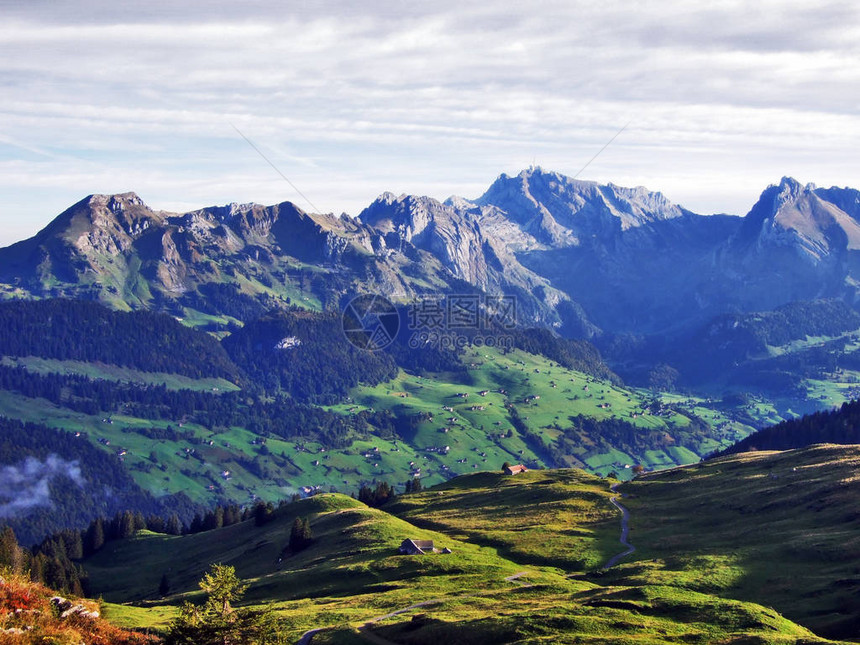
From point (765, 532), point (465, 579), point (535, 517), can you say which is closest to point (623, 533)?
point (535, 517)

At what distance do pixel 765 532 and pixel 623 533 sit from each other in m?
24.2

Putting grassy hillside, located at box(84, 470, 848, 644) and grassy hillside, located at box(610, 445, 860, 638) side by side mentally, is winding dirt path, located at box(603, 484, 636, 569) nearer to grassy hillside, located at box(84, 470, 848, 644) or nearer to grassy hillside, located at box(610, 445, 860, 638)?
grassy hillside, located at box(610, 445, 860, 638)

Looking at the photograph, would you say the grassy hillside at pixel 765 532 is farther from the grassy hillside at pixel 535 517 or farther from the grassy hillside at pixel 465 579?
the grassy hillside at pixel 535 517

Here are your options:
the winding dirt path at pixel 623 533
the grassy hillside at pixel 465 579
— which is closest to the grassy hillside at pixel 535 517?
the grassy hillside at pixel 465 579

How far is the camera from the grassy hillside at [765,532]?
8875 centimetres

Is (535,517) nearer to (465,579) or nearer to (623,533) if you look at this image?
(623,533)

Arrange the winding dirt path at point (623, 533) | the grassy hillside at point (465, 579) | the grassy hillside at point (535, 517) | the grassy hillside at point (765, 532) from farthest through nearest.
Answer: the grassy hillside at point (535, 517) < the winding dirt path at point (623, 533) < the grassy hillside at point (765, 532) < the grassy hillside at point (465, 579)

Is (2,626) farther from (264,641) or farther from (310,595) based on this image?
(310,595)

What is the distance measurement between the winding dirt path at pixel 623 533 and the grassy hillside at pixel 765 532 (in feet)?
4.59

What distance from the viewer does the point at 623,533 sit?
445 feet

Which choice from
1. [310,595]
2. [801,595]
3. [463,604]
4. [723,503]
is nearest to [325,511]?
[310,595]

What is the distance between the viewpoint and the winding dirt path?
11788 cm

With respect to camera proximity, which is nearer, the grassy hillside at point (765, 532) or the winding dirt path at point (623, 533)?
the grassy hillside at point (765, 532)

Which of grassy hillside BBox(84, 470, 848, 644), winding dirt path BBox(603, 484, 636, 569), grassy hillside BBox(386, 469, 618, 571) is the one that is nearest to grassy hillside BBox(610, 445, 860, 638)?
winding dirt path BBox(603, 484, 636, 569)
